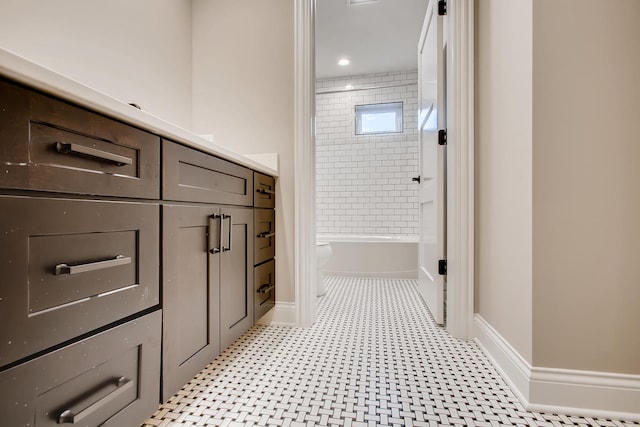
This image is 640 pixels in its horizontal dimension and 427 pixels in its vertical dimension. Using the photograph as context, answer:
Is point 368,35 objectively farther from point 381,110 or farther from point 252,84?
point 252,84

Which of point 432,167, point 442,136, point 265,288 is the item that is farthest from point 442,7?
point 265,288

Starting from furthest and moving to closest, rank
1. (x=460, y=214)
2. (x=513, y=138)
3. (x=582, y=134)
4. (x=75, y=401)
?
1. (x=460, y=214)
2. (x=513, y=138)
3. (x=582, y=134)
4. (x=75, y=401)

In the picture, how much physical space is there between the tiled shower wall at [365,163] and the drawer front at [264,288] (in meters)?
2.22

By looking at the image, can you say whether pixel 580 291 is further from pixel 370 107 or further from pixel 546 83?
pixel 370 107

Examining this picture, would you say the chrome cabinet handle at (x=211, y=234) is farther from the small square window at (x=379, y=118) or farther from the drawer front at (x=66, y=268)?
the small square window at (x=379, y=118)

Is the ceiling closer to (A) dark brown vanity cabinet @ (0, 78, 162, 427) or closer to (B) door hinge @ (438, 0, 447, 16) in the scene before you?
(B) door hinge @ (438, 0, 447, 16)

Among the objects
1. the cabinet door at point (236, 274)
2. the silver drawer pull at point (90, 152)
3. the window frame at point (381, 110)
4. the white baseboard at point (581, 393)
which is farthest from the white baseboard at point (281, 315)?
the window frame at point (381, 110)

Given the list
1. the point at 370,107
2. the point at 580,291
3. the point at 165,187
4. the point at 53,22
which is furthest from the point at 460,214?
the point at 370,107

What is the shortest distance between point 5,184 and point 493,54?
5.65 ft

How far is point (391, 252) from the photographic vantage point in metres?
3.12

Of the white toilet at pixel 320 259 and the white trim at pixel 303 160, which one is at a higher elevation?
the white trim at pixel 303 160

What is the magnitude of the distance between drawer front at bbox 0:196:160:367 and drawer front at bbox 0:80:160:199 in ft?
0.13

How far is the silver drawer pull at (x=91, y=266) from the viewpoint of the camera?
1.97ft

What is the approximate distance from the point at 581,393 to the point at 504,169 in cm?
83
